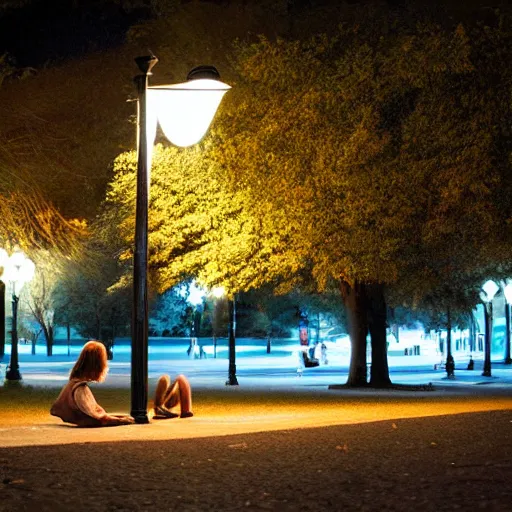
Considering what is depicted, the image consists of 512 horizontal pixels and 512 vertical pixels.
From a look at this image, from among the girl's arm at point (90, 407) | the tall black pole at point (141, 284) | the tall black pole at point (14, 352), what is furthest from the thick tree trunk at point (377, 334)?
the girl's arm at point (90, 407)

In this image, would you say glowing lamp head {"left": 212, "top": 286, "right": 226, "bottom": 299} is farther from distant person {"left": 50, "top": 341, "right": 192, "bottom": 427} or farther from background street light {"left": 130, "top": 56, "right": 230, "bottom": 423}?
distant person {"left": 50, "top": 341, "right": 192, "bottom": 427}

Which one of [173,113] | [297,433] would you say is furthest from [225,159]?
[297,433]

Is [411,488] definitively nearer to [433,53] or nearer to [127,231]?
[433,53]

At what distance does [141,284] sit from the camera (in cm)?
1424

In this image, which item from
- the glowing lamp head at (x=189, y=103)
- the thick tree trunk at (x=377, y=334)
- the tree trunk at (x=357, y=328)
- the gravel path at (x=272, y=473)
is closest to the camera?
the gravel path at (x=272, y=473)

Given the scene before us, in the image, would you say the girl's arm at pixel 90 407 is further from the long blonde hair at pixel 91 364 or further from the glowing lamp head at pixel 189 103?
the glowing lamp head at pixel 189 103

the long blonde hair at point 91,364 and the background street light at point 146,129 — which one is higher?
the background street light at point 146,129

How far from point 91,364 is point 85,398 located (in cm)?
43

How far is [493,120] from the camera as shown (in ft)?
85.8

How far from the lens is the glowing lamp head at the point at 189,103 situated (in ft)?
48.9

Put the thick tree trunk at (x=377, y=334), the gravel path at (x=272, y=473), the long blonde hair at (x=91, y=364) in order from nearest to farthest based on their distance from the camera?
1. the gravel path at (x=272, y=473)
2. the long blonde hair at (x=91, y=364)
3. the thick tree trunk at (x=377, y=334)

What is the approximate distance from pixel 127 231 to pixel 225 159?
354cm

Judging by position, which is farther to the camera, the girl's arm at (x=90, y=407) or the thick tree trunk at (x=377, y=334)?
the thick tree trunk at (x=377, y=334)

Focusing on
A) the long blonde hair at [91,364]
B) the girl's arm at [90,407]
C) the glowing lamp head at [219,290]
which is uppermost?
the glowing lamp head at [219,290]
